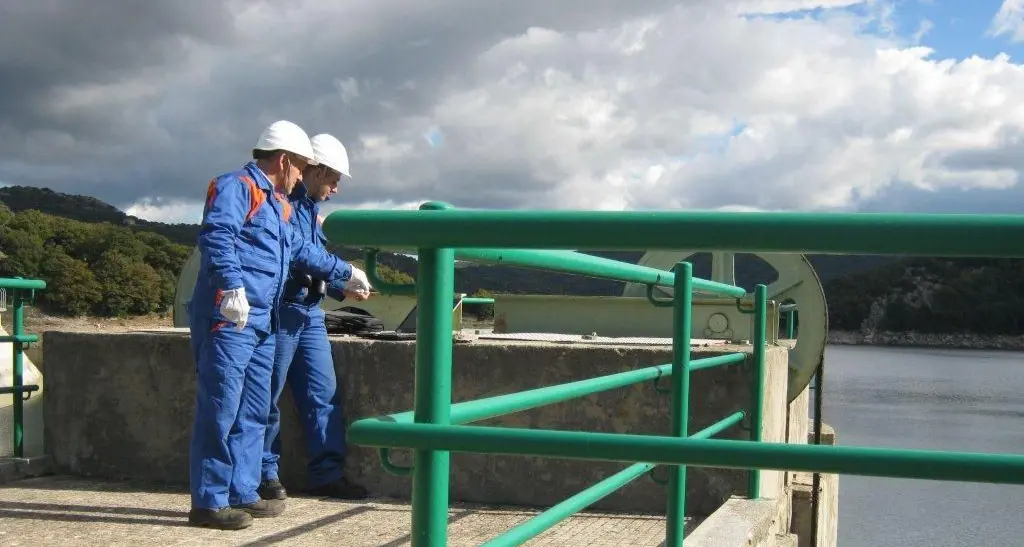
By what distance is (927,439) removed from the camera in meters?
41.2

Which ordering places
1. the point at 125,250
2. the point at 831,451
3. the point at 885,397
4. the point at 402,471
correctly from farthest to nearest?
the point at 885,397 < the point at 125,250 < the point at 402,471 < the point at 831,451

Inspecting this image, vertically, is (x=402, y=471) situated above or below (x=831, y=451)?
below

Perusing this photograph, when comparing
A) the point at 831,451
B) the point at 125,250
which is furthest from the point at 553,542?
the point at 125,250

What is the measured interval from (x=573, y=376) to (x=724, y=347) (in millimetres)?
675

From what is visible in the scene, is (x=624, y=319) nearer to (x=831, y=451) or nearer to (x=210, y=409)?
(x=210, y=409)

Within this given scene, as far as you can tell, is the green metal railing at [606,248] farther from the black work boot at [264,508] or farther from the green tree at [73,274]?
the green tree at [73,274]

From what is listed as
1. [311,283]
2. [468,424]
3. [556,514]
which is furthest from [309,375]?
[556,514]

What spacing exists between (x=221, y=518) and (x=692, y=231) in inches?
119

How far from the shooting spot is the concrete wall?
436 cm

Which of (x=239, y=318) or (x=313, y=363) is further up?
(x=239, y=318)

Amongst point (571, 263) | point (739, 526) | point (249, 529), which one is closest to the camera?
point (571, 263)

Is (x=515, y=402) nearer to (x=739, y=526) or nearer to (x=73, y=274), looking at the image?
(x=739, y=526)

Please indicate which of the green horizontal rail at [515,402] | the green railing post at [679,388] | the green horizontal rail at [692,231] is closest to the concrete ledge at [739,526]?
the green railing post at [679,388]

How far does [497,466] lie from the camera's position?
14.7 feet
